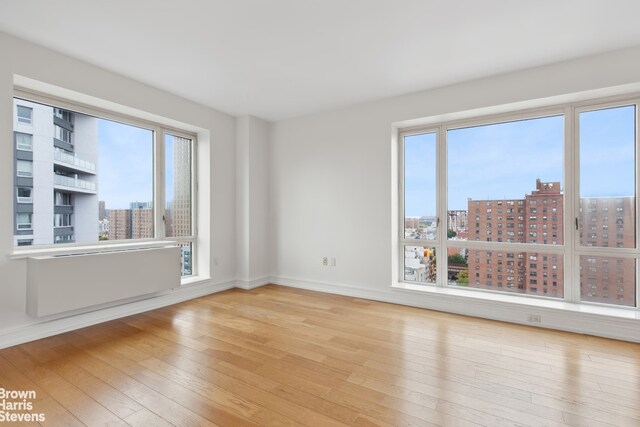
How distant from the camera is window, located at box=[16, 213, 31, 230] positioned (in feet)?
9.42

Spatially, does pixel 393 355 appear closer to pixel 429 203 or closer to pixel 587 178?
pixel 429 203

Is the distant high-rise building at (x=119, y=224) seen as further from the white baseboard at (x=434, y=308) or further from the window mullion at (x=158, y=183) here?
the white baseboard at (x=434, y=308)

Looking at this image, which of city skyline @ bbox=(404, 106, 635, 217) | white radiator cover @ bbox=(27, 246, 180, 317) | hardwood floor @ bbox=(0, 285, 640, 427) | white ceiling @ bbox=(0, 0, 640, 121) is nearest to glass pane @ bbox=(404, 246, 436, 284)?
city skyline @ bbox=(404, 106, 635, 217)

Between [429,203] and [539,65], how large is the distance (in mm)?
1895

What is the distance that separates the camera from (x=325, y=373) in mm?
2205

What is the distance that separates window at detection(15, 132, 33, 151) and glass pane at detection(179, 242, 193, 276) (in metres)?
2.05

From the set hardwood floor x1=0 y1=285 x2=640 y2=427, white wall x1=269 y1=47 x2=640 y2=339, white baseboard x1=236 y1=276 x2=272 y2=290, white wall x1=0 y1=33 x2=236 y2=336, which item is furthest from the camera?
white baseboard x1=236 y1=276 x2=272 y2=290

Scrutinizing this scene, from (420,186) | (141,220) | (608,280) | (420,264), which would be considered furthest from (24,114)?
(608,280)

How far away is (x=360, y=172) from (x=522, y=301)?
251 cm

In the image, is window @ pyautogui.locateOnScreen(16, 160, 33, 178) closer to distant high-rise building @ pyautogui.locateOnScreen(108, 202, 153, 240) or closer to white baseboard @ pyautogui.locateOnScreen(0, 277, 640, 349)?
distant high-rise building @ pyautogui.locateOnScreen(108, 202, 153, 240)

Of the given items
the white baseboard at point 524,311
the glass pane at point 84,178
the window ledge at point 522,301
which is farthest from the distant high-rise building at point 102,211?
the window ledge at point 522,301

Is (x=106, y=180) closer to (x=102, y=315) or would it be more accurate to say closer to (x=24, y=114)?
(x=24, y=114)

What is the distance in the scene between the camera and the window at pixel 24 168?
2.89 m

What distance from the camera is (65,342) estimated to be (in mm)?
2736
